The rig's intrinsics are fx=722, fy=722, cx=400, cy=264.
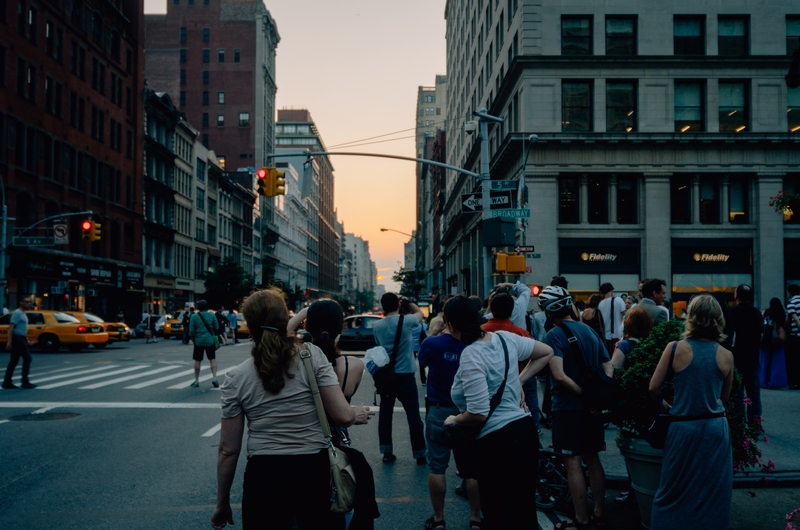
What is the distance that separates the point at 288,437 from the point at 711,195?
113 feet

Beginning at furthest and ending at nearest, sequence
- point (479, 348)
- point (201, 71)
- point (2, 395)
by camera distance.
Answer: point (201, 71) → point (2, 395) → point (479, 348)

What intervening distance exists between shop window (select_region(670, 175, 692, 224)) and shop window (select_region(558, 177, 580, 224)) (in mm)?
4489

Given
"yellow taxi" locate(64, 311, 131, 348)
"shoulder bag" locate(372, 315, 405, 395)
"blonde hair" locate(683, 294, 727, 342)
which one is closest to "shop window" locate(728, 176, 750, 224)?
"yellow taxi" locate(64, 311, 131, 348)

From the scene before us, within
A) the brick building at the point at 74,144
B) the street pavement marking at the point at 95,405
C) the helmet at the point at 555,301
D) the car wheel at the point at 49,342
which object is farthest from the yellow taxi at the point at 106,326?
the helmet at the point at 555,301

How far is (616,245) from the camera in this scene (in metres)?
34.0

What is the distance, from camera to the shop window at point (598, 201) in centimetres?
3422

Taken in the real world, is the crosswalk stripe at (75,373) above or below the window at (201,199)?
below

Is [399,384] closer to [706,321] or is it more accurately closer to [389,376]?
[389,376]

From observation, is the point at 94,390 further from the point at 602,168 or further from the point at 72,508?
the point at 602,168

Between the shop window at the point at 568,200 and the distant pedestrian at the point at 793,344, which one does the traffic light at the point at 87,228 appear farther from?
the distant pedestrian at the point at 793,344

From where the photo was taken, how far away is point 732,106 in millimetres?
33656

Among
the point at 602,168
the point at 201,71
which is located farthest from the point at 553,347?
the point at 201,71

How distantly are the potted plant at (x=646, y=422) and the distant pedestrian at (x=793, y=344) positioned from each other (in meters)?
10.5

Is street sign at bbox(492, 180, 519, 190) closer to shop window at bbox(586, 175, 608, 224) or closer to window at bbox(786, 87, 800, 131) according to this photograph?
shop window at bbox(586, 175, 608, 224)
